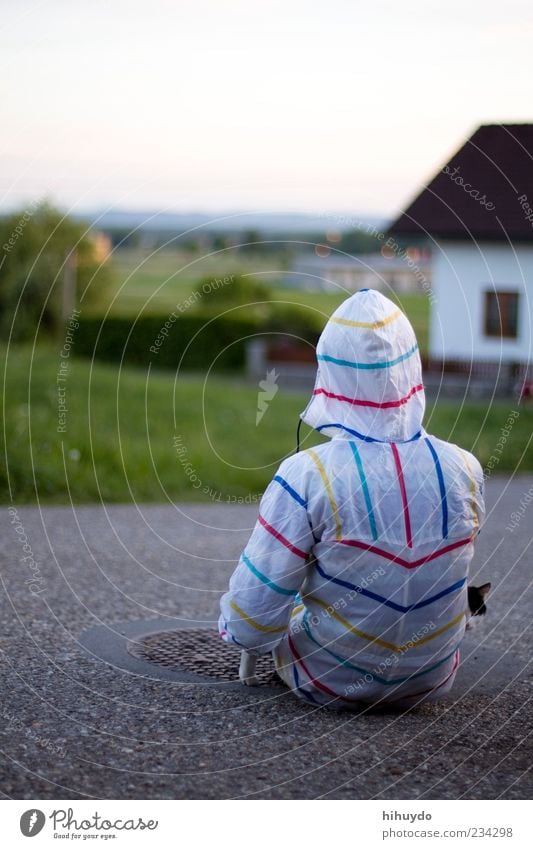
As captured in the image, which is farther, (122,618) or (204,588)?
(204,588)

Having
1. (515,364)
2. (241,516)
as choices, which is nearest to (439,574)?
(241,516)

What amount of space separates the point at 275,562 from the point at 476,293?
45.6ft

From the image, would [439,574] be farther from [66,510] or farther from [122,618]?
[66,510]

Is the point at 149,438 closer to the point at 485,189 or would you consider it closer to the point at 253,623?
the point at 485,189

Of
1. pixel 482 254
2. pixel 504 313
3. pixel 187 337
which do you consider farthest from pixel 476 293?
pixel 187 337

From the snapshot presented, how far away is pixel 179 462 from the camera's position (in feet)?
33.7

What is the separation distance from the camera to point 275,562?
3.50 metres

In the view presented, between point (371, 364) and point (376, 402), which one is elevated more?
point (371, 364)

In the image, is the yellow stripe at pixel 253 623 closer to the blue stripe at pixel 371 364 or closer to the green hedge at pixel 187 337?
the blue stripe at pixel 371 364

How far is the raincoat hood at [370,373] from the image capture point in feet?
11.5

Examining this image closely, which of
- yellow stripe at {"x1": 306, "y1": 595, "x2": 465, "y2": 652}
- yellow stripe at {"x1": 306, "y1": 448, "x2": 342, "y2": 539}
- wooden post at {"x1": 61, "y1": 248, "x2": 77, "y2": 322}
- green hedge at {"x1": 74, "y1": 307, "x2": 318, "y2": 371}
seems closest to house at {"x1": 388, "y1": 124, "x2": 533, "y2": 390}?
yellow stripe at {"x1": 306, "y1": 448, "x2": 342, "y2": 539}

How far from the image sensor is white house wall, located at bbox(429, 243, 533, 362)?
13.6 meters
